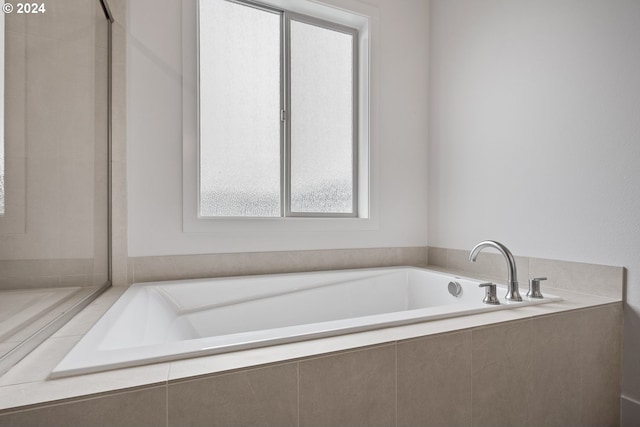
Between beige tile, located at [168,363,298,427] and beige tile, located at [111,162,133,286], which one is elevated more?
beige tile, located at [111,162,133,286]

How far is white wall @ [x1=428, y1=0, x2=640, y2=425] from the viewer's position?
149 centimetres

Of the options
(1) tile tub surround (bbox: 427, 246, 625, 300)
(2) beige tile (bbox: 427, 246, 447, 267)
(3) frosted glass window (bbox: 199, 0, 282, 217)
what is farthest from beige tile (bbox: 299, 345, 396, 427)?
(2) beige tile (bbox: 427, 246, 447, 267)

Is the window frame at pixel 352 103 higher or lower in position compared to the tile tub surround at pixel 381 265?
higher

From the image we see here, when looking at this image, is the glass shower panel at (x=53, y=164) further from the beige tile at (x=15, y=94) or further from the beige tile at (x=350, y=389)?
the beige tile at (x=350, y=389)

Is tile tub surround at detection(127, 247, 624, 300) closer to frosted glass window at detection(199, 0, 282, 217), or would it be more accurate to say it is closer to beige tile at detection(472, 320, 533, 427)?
frosted glass window at detection(199, 0, 282, 217)

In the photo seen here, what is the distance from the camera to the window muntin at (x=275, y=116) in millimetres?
2102

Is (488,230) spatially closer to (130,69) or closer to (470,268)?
(470,268)

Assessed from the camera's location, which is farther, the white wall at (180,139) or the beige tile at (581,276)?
the white wall at (180,139)

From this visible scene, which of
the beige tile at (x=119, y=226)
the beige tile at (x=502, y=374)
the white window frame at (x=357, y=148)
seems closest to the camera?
the beige tile at (x=502, y=374)

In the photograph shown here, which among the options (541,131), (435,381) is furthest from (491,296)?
(541,131)

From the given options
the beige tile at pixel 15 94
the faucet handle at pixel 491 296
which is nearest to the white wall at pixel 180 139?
the beige tile at pixel 15 94

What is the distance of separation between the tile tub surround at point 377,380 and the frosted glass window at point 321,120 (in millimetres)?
1319

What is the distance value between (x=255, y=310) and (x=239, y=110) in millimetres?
1173

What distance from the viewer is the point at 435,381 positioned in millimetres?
1056
